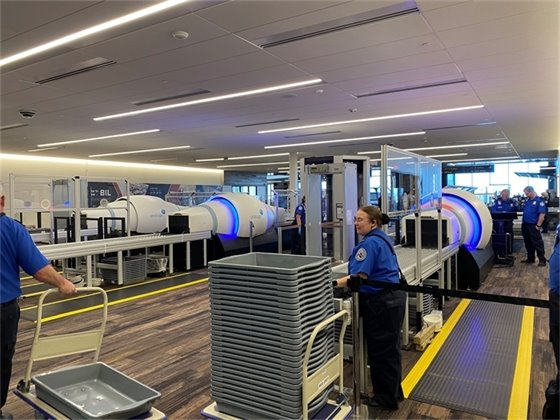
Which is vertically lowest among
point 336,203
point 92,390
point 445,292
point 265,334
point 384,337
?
point 92,390

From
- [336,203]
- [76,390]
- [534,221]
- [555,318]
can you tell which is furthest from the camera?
[534,221]

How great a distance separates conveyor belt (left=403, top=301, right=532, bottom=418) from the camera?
299 centimetres

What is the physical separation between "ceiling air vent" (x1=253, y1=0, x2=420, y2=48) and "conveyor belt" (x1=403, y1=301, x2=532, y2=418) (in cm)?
311

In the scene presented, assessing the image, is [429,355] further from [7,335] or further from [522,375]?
[7,335]

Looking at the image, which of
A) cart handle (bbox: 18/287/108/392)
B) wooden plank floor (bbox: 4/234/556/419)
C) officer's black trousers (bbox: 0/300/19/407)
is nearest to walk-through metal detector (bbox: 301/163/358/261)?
wooden plank floor (bbox: 4/234/556/419)

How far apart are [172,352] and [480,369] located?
110 inches

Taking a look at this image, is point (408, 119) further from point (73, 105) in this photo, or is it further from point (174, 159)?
point (174, 159)

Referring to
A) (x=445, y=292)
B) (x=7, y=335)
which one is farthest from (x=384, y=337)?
(x=7, y=335)

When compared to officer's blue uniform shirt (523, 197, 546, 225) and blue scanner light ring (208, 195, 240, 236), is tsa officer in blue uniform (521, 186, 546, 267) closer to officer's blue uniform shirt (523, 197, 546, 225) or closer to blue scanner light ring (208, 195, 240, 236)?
officer's blue uniform shirt (523, 197, 546, 225)

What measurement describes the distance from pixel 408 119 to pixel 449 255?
13.0 feet

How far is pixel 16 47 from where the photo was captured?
4.32 m

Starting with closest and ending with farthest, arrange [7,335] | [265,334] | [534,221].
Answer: [265,334], [7,335], [534,221]

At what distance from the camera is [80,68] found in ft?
16.7

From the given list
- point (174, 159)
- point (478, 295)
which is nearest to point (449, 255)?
point (478, 295)
